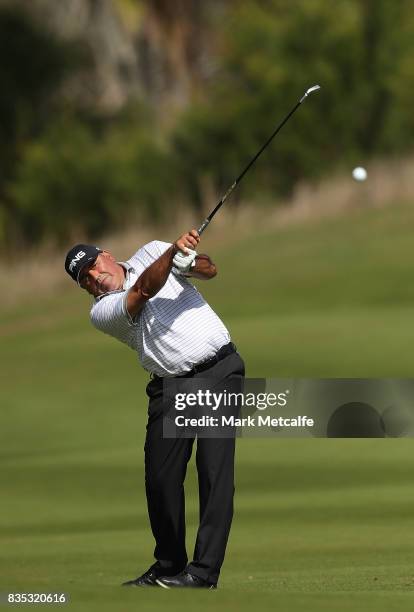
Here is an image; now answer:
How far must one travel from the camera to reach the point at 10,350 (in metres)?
22.8

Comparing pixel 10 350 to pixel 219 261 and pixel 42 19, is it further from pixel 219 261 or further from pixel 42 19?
pixel 42 19

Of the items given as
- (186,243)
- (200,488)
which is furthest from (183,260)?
(200,488)

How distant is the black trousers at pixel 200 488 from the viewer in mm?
6625

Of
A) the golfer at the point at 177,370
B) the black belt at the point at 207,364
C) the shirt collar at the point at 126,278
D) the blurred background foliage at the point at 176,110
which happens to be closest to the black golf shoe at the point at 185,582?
the golfer at the point at 177,370

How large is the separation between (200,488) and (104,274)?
954 mm

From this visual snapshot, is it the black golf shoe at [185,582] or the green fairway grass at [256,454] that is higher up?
the green fairway grass at [256,454]

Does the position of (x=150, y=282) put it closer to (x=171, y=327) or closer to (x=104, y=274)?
(x=171, y=327)

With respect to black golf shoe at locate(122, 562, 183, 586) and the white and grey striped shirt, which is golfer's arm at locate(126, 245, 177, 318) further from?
black golf shoe at locate(122, 562, 183, 586)

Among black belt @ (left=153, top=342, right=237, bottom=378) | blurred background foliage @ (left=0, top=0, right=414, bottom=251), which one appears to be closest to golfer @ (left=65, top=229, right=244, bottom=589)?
black belt @ (left=153, top=342, right=237, bottom=378)

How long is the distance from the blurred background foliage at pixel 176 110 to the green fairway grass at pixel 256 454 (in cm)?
1583

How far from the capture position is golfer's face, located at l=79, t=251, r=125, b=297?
22.5ft

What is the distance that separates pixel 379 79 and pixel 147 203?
7566mm

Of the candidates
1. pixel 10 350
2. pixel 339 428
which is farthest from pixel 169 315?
pixel 10 350

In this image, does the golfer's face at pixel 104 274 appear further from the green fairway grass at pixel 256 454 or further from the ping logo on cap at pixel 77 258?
the green fairway grass at pixel 256 454
